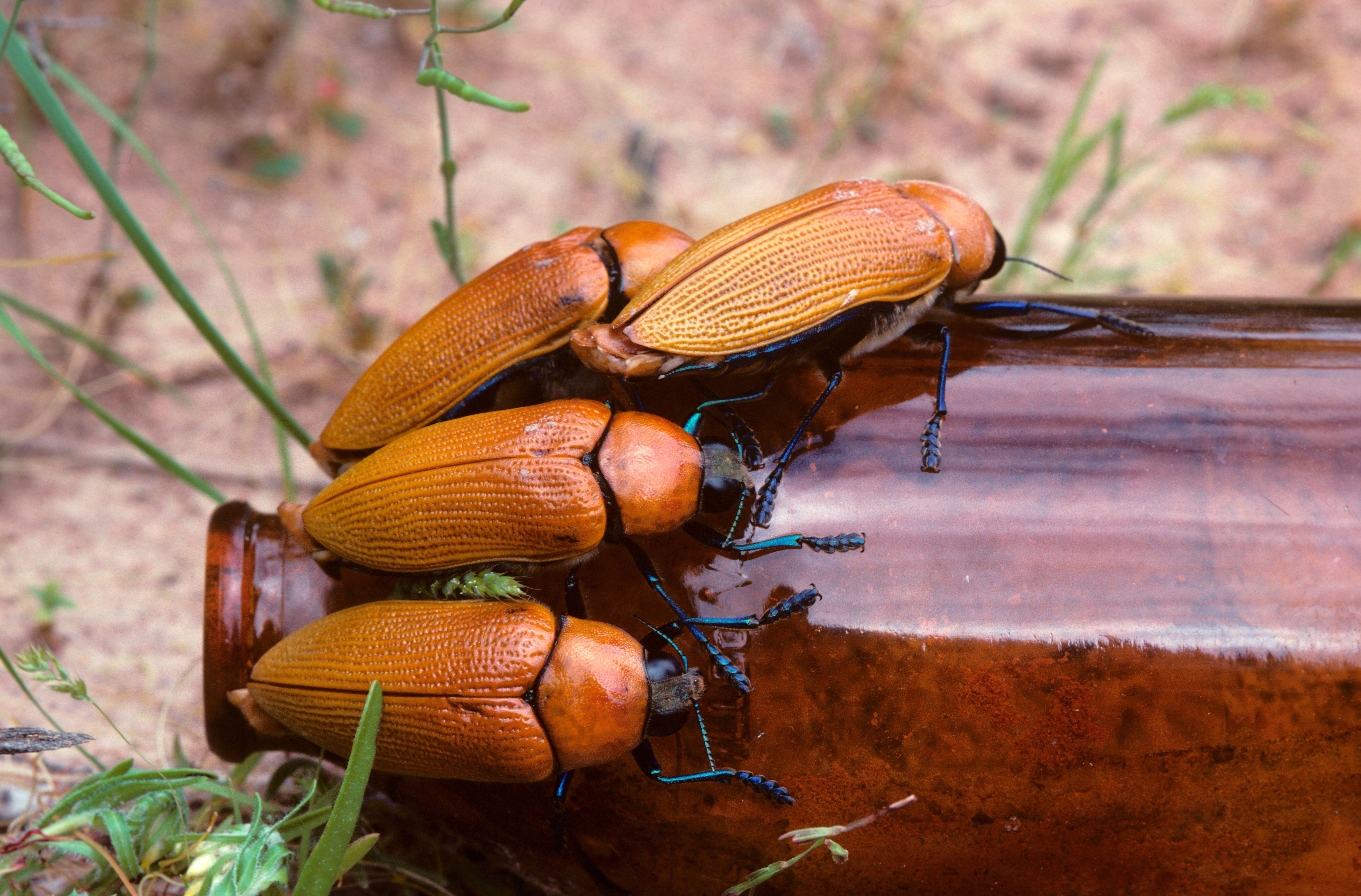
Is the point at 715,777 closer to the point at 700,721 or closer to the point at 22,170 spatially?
the point at 700,721

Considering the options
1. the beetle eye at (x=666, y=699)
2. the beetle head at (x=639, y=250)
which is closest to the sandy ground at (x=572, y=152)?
the beetle head at (x=639, y=250)

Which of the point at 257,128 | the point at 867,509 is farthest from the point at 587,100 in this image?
the point at 867,509

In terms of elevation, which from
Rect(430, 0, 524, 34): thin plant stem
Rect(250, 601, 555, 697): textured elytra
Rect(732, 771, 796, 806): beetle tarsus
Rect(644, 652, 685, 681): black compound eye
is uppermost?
Rect(430, 0, 524, 34): thin plant stem

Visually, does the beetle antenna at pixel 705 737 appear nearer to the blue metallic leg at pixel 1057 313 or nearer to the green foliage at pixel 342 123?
the blue metallic leg at pixel 1057 313

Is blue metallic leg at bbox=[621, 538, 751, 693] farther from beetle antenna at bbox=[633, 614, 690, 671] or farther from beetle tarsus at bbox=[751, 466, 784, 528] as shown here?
beetle tarsus at bbox=[751, 466, 784, 528]

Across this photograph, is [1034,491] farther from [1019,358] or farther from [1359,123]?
[1359,123]

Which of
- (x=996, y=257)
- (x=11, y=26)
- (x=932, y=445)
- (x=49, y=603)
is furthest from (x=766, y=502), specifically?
(x=49, y=603)

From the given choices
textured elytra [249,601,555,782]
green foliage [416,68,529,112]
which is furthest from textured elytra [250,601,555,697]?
green foliage [416,68,529,112]
